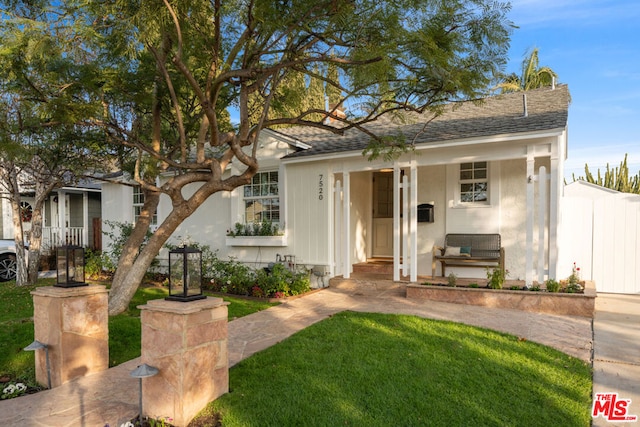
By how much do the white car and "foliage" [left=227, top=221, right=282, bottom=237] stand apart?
6.42 meters

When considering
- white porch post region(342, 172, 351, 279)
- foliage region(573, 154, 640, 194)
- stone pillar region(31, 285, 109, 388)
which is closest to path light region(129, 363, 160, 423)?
stone pillar region(31, 285, 109, 388)

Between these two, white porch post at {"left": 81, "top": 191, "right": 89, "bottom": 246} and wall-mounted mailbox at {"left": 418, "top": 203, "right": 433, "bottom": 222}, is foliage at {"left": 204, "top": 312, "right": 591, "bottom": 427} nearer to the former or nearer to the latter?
wall-mounted mailbox at {"left": 418, "top": 203, "right": 433, "bottom": 222}

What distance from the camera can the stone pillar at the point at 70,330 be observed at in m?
4.07

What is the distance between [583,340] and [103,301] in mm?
5677

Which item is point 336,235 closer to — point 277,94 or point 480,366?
point 277,94

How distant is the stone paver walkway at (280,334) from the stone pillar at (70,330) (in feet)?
0.50

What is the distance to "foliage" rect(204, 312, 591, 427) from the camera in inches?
126

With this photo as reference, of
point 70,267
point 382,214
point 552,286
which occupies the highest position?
point 382,214

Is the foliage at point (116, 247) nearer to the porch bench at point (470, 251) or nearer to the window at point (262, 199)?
the window at point (262, 199)

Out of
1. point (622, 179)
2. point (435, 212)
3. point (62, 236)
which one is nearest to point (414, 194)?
point (435, 212)

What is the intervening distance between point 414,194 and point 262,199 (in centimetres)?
395

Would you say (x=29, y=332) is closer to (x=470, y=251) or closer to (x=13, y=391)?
(x=13, y=391)

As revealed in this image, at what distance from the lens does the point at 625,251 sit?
27.2ft

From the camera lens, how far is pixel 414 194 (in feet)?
25.9
